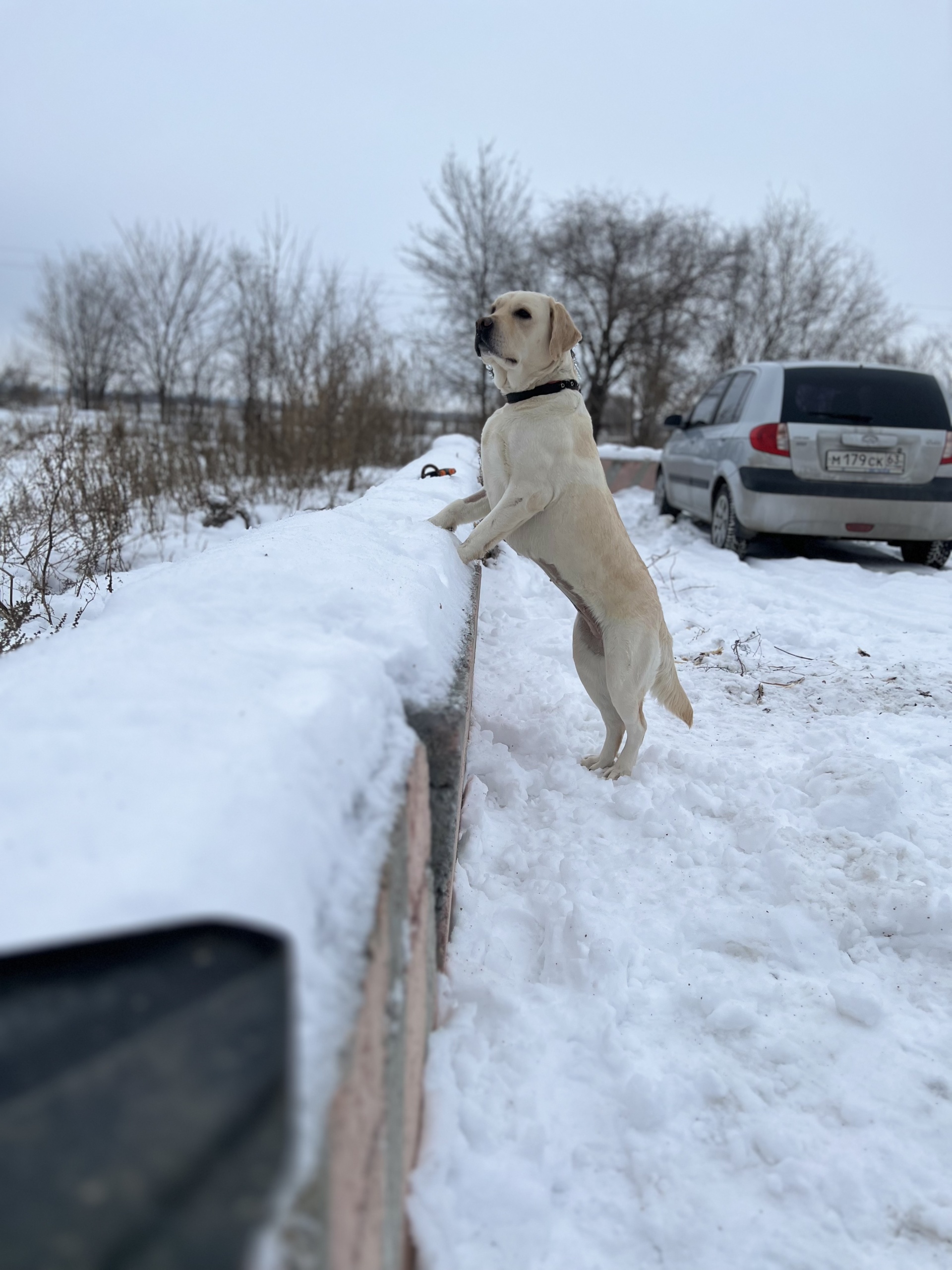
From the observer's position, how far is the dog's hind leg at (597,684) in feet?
9.60

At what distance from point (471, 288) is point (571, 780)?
66.6 ft

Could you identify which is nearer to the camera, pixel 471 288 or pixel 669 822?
pixel 669 822

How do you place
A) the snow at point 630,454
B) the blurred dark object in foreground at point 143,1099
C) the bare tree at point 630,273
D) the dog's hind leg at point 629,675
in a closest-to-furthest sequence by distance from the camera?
1. the blurred dark object in foreground at point 143,1099
2. the dog's hind leg at point 629,675
3. the snow at point 630,454
4. the bare tree at point 630,273

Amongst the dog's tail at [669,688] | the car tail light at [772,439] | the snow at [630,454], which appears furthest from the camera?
the snow at [630,454]

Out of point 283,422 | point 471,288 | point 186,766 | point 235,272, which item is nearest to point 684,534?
point 283,422

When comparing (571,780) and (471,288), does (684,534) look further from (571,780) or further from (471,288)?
(471,288)

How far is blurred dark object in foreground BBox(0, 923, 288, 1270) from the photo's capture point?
52cm

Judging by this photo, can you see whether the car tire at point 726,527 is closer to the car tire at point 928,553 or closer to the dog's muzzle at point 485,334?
the car tire at point 928,553

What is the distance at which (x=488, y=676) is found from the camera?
365cm

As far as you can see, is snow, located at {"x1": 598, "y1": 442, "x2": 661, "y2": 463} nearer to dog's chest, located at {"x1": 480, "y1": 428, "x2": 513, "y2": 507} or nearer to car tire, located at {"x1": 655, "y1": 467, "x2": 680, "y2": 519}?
car tire, located at {"x1": 655, "y1": 467, "x2": 680, "y2": 519}

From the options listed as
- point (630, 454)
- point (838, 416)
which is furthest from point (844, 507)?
point (630, 454)

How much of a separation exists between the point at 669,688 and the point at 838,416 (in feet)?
15.3

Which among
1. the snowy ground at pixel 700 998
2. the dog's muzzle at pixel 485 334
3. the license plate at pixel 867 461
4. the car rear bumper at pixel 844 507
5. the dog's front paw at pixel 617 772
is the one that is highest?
the dog's muzzle at pixel 485 334

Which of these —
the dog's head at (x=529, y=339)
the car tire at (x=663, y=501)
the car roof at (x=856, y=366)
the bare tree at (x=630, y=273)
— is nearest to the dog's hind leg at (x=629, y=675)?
the dog's head at (x=529, y=339)
